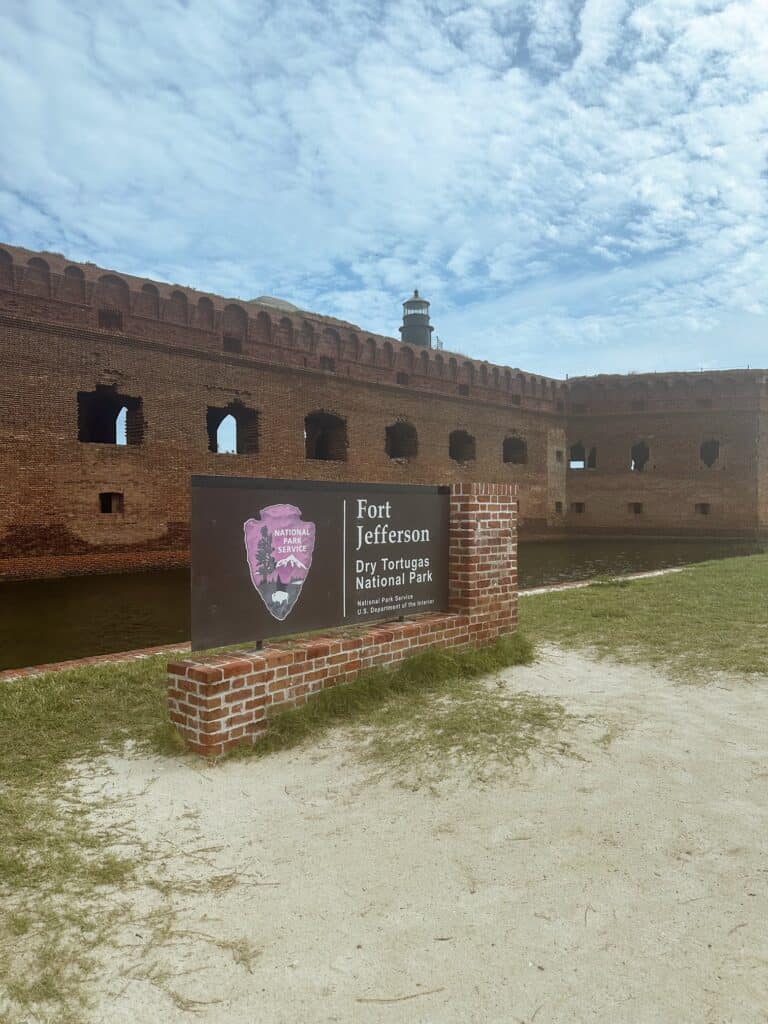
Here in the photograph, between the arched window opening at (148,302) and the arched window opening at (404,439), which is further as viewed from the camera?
the arched window opening at (404,439)

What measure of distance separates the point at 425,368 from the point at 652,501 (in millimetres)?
12009

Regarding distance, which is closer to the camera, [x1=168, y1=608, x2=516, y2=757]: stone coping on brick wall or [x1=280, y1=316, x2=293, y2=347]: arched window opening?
[x1=168, y1=608, x2=516, y2=757]: stone coping on brick wall

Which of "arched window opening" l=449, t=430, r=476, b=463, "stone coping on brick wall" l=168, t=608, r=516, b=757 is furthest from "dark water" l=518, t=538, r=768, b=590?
"stone coping on brick wall" l=168, t=608, r=516, b=757

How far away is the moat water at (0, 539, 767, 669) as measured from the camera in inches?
312

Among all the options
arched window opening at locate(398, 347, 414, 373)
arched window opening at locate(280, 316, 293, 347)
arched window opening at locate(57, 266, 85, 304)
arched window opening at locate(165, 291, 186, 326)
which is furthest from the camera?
arched window opening at locate(398, 347, 414, 373)

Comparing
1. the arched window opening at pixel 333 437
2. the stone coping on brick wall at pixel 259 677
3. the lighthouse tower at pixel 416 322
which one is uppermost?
the lighthouse tower at pixel 416 322

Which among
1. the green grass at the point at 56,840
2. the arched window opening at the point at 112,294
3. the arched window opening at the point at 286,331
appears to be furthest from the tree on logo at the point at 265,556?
the arched window opening at the point at 286,331

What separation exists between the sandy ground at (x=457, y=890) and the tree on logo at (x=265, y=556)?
106 centimetres

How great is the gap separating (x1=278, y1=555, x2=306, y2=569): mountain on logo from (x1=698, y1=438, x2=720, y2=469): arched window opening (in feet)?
91.0

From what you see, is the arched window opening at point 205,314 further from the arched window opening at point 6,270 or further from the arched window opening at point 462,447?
the arched window opening at point 462,447

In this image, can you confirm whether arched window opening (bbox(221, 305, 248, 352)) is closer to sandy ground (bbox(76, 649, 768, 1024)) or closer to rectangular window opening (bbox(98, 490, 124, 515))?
rectangular window opening (bbox(98, 490, 124, 515))

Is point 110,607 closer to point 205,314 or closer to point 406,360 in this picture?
point 205,314

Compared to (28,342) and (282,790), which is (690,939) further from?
(28,342)

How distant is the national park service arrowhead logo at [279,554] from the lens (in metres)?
4.09
